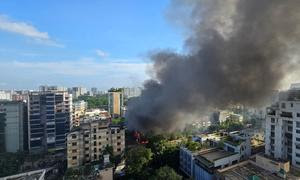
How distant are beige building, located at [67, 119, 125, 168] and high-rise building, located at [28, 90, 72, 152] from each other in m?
6.50

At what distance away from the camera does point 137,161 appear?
10141 millimetres

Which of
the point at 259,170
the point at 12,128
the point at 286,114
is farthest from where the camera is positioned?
the point at 12,128

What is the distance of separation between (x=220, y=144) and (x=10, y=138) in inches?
556

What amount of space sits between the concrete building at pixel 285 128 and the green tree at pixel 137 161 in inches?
217

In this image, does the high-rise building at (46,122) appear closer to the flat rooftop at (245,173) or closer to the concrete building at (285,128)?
the flat rooftop at (245,173)

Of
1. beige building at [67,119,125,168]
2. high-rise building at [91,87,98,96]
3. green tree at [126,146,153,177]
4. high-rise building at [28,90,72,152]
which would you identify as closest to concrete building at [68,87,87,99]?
high-rise building at [91,87,98,96]

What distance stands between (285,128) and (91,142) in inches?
360

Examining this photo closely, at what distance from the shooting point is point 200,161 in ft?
33.1

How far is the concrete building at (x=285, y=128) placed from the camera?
9.84 m

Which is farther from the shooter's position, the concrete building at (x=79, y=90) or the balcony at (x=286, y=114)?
the concrete building at (x=79, y=90)

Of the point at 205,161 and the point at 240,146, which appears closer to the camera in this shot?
the point at 205,161

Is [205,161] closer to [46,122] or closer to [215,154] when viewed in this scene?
[215,154]

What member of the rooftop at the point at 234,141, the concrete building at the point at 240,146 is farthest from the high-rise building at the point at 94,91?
the concrete building at the point at 240,146

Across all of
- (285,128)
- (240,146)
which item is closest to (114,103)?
(240,146)
